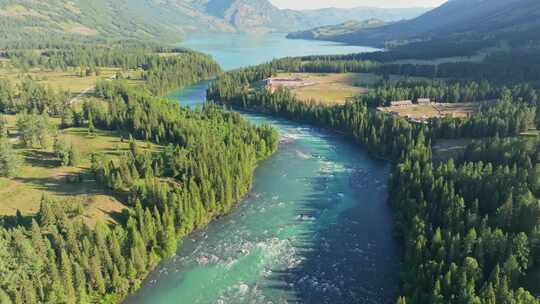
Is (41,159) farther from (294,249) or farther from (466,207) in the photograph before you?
(466,207)

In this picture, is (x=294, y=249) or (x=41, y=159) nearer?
(x=294, y=249)

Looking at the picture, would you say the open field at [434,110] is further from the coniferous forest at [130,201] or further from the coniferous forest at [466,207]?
the coniferous forest at [130,201]

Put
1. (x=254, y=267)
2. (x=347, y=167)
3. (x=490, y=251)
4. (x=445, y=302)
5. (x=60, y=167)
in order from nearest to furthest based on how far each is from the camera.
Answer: (x=445, y=302) < (x=490, y=251) < (x=254, y=267) < (x=60, y=167) < (x=347, y=167)

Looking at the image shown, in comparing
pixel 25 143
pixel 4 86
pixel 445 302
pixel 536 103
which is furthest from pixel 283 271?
pixel 4 86

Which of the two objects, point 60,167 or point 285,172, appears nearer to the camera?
point 60,167

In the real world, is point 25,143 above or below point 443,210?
above

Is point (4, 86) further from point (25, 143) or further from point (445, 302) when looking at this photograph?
point (445, 302)

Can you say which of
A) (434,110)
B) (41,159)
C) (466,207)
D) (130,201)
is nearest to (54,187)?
(130,201)
